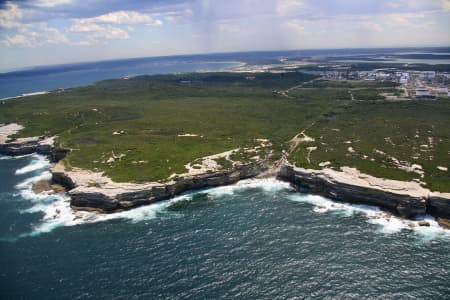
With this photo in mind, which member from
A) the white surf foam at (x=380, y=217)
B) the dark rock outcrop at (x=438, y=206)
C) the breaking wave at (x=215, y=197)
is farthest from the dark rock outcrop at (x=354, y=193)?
the breaking wave at (x=215, y=197)

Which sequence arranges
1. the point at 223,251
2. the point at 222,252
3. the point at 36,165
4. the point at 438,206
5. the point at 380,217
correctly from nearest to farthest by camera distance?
the point at 222,252
the point at 223,251
the point at 438,206
the point at 380,217
the point at 36,165

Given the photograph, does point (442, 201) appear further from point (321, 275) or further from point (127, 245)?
point (127, 245)

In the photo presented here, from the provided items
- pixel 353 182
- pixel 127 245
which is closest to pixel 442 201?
pixel 353 182

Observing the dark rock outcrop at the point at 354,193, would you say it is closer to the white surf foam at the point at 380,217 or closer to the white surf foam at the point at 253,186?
the white surf foam at the point at 380,217

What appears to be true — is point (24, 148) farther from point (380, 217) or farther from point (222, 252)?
point (380, 217)

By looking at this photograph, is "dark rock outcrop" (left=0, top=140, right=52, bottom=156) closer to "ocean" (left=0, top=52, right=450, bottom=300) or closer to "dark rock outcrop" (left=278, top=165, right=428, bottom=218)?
"ocean" (left=0, top=52, right=450, bottom=300)

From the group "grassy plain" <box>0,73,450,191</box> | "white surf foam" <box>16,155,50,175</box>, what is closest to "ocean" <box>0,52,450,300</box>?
"grassy plain" <box>0,73,450,191</box>

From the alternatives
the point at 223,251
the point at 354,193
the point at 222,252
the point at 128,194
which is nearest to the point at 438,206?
the point at 354,193

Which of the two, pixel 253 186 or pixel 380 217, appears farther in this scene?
pixel 253 186
